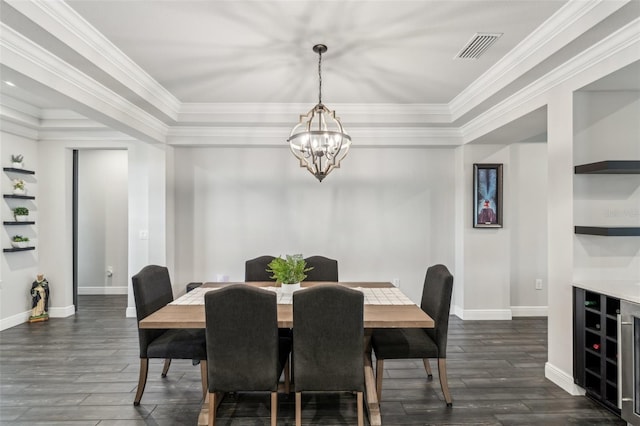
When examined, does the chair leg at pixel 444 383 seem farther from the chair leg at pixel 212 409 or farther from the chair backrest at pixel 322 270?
the chair leg at pixel 212 409

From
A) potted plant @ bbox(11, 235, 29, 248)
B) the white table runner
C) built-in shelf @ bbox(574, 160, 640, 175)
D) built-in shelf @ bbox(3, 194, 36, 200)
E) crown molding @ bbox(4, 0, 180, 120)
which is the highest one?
crown molding @ bbox(4, 0, 180, 120)

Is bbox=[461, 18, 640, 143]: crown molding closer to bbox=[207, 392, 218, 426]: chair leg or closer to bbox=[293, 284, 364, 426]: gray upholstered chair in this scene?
bbox=[293, 284, 364, 426]: gray upholstered chair

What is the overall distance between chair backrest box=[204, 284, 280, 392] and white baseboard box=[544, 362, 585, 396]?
2.25m

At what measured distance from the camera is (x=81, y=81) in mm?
2836

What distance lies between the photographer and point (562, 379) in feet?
8.91

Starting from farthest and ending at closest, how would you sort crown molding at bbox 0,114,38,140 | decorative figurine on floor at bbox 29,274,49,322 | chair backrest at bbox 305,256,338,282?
decorative figurine on floor at bbox 29,274,49,322
crown molding at bbox 0,114,38,140
chair backrest at bbox 305,256,338,282

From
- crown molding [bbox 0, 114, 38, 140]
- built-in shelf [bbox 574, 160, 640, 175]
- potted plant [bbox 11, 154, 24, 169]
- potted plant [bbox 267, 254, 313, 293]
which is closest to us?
built-in shelf [bbox 574, 160, 640, 175]

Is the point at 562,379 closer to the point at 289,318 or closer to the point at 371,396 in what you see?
the point at 371,396

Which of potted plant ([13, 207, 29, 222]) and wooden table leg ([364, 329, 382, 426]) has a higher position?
potted plant ([13, 207, 29, 222])

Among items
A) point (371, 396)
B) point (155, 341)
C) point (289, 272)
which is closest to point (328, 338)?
Answer: point (371, 396)

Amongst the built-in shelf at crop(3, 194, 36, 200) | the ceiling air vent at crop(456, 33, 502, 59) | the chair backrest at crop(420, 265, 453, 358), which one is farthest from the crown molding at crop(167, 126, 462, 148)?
the chair backrest at crop(420, 265, 453, 358)

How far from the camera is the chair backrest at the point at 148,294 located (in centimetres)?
247

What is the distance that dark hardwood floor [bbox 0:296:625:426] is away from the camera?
2332 mm

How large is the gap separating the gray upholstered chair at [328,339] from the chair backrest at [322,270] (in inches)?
55.6
